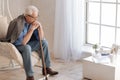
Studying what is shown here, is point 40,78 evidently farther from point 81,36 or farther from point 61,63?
point 81,36

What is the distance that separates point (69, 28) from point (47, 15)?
2.19 ft

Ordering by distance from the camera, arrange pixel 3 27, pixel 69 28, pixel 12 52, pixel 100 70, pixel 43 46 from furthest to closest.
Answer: pixel 69 28 < pixel 3 27 < pixel 43 46 < pixel 100 70 < pixel 12 52

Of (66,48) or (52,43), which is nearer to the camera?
(66,48)

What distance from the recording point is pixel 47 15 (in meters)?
5.13

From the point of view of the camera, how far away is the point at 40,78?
13.1 feet

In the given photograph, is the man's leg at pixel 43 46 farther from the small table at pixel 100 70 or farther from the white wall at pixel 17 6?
the white wall at pixel 17 6

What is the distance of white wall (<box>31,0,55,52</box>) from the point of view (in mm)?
5035

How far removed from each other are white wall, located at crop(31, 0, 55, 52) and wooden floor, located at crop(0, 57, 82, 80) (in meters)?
0.63

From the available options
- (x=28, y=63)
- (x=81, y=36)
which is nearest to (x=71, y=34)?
(x=81, y=36)

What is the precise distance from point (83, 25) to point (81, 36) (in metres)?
0.18

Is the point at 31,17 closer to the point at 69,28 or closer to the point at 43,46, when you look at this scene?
the point at 43,46

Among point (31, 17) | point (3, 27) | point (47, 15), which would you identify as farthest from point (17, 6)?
point (31, 17)

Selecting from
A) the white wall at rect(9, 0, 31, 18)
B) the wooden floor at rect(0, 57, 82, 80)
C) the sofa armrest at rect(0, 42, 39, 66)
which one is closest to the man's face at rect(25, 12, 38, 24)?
the sofa armrest at rect(0, 42, 39, 66)

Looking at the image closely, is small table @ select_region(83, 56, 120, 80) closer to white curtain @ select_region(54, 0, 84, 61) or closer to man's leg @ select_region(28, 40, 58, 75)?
man's leg @ select_region(28, 40, 58, 75)
